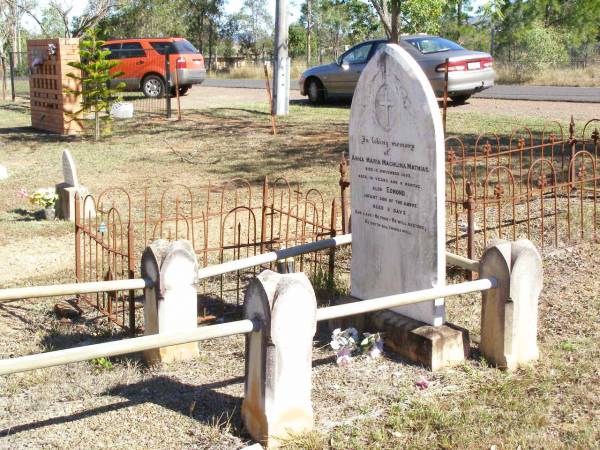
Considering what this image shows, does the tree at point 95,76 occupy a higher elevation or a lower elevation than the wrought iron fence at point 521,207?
higher

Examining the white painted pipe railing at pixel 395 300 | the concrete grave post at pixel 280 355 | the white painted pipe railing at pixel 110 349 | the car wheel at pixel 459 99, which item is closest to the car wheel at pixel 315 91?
the car wheel at pixel 459 99

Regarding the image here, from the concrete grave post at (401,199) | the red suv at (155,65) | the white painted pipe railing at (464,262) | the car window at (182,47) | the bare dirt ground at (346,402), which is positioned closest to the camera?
the bare dirt ground at (346,402)

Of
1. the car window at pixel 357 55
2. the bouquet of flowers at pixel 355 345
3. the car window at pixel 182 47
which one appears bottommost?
the bouquet of flowers at pixel 355 345

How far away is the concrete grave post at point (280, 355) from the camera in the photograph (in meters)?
4.20

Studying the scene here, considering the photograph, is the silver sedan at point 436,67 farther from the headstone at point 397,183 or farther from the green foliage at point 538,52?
the green foliage at point 538,52

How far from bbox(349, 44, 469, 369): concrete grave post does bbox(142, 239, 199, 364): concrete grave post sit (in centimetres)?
119

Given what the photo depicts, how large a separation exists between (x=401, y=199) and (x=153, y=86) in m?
20.3

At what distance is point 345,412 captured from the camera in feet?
15.1

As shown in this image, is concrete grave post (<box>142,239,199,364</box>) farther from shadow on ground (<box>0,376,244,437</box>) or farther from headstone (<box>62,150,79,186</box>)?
headstone (<box>62,150,79,186</box>)

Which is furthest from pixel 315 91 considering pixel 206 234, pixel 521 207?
pixel 206 234

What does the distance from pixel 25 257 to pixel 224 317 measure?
316 cm

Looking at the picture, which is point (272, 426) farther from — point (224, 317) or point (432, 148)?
point (224, 317)

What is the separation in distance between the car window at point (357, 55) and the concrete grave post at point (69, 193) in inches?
397

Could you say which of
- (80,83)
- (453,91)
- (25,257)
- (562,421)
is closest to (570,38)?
(453,91)
